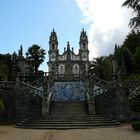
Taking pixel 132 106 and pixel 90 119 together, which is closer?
pixel 132 106

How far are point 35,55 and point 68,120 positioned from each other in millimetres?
50045

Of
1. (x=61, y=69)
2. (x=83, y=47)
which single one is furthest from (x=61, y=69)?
(x=83, y=47)

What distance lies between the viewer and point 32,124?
2423 cm

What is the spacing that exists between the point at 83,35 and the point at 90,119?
94642 millimetres

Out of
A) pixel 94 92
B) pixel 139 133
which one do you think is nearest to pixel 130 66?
pixel 94 92

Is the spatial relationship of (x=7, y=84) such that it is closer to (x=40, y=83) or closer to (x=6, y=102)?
(x=6, y=102)

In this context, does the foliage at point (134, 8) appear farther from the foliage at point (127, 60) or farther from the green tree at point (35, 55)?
the green tree at point (35, 55)

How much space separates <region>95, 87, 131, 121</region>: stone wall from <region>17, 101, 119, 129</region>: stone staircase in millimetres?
1601

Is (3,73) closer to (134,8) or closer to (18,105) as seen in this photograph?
(18,105)

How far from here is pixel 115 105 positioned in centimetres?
2766

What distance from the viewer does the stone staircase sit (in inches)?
920

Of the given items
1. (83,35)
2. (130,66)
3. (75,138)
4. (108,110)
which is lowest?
(75,138)

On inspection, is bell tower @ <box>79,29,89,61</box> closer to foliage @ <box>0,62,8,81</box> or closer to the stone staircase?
foliage @ <box>0,62,8,81</box>

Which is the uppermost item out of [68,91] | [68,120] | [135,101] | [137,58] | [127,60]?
[127,60]
